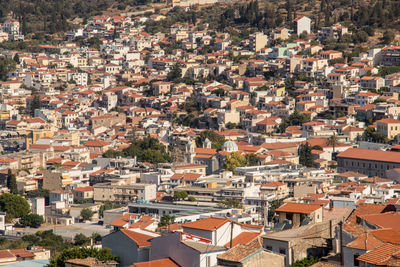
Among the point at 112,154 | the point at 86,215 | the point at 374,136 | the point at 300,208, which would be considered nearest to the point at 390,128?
the point at 374,136

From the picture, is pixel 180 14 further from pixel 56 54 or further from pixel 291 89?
pixel 291 89

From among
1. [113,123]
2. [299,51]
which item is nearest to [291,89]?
[299,51]

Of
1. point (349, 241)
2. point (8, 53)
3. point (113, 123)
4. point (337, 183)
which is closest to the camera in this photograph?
point (349, 241)

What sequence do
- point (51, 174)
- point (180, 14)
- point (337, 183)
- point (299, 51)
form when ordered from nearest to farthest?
point (337, 183), point (51, 174), point (299, 51), point (180, 14)

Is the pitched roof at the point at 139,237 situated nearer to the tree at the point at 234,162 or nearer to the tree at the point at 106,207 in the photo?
the tree at the point at 106,207

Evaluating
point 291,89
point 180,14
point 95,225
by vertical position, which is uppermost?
point 180,14

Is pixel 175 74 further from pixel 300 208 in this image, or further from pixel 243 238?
pixel 243 238

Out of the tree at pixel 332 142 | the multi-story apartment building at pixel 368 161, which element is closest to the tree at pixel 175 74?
the tree at pixel 332 142
